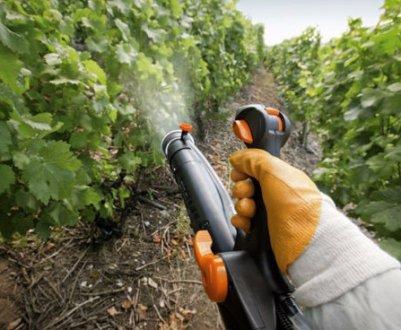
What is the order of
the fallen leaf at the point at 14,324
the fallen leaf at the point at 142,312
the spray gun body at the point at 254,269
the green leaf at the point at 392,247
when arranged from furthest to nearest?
the fallen leaf at the point at 142,312 < the fallen leaf at the point at 14,324 < the green leaf at the point at 392,247 < the spray gun body at the point at 254,269

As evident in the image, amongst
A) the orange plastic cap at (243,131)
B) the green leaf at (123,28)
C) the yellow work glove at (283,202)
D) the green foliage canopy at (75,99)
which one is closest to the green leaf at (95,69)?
the green foliage canopy at (75,99)

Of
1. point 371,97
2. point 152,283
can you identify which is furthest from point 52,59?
point 371,97

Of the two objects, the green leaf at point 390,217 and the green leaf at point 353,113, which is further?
the green leaf at point 353,113

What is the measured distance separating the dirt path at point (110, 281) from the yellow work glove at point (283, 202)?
1.41 meters

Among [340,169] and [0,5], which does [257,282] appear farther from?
[340,169]

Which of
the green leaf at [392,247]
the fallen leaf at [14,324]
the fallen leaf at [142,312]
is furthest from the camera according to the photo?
the fallen leaf at [142,312]

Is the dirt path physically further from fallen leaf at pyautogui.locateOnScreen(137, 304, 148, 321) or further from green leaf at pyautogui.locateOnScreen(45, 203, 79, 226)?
green leaf at pyautogui.locateOnScreen(45, 203, 79, 226)

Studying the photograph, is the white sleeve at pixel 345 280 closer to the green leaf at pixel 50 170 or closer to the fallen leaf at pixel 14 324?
the green leaf at pixel 50 170

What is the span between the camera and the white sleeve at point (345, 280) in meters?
0.71

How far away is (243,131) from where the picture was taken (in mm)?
1146

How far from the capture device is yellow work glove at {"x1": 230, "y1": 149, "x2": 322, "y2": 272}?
87 centimetres

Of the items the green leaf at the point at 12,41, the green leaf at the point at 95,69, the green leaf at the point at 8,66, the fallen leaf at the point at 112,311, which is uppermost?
the green leaf at the point at 95,69

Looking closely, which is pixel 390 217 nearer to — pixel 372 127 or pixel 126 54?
pixel 372 127

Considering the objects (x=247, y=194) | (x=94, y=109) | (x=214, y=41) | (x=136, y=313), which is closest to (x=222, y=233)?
(x=247, y=194)
